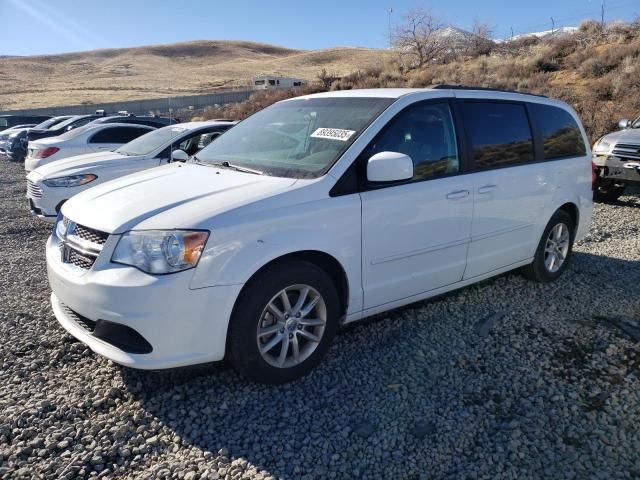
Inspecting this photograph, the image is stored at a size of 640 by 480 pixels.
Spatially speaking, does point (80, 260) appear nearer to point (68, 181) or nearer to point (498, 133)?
point (498, 133)

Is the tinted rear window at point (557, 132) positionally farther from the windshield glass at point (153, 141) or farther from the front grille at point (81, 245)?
the windshield glass at point (153, 141)

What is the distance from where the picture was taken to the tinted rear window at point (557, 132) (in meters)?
4.96

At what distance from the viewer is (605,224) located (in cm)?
779

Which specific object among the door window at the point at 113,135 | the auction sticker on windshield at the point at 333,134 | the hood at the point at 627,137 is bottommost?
the auction sticker on windshield at the point at 333,134

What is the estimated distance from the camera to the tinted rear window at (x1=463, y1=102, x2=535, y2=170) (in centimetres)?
425

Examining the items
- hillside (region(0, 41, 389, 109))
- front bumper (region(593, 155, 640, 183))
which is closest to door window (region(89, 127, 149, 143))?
front bumper (region(593, 155, 640, 183))

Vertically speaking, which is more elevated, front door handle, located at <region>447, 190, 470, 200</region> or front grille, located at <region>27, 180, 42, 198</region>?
front door handle, located at <region>447, 190, 470, 200</region>

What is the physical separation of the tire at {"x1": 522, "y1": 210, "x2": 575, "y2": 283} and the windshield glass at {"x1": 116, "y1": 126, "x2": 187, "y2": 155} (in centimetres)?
536

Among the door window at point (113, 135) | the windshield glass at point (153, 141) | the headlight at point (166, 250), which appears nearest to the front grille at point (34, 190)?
the windshield glass at point (153, 141)

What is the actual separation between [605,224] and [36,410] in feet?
24.8

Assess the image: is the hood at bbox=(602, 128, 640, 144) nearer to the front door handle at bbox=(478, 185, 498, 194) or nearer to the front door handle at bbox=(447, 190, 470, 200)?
the front door handle at bbox=(478, 185, 498, 194)

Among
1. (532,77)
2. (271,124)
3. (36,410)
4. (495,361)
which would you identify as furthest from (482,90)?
(532,77)

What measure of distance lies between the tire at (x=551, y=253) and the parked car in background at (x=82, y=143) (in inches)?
329

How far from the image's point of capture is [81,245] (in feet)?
10.6
